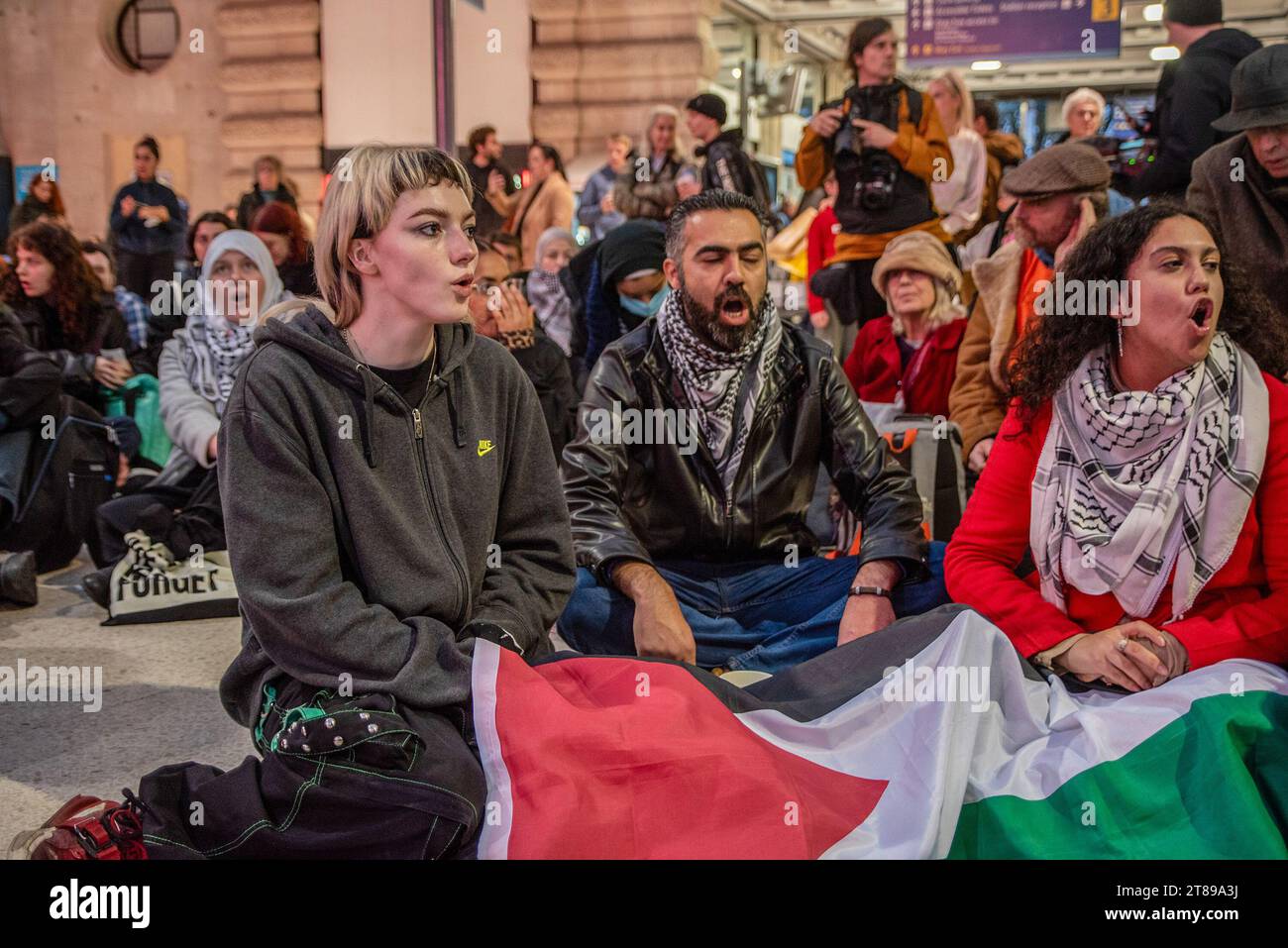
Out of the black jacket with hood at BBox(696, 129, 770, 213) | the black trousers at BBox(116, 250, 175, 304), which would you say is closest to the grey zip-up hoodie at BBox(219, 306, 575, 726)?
the black jacket with hood at BBox(696, 129, 770, 213)

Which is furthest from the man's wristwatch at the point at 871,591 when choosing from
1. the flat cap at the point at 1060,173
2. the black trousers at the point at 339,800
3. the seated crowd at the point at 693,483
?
the flat cap at the point at 1060,173

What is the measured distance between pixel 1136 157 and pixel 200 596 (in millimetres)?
4839

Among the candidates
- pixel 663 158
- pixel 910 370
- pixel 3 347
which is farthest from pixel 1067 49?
pixel 3 347

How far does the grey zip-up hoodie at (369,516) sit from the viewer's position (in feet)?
7.62

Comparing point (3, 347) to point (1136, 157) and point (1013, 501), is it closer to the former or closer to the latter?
point (1013, 501)

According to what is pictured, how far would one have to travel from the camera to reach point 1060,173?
428 centimetres

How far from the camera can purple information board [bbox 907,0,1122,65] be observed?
1269cm

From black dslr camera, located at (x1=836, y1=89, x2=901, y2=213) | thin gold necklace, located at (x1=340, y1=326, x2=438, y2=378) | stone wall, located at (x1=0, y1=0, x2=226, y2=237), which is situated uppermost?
stone wall, located at (x1=0, y1=0, x2=226, y2=237)

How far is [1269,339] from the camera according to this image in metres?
2.77

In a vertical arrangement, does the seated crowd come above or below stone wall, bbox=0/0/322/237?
below

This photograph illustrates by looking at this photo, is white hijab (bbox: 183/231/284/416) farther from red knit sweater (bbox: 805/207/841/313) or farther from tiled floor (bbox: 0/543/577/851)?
red knit sweater (bbox: 805/207/841/313)

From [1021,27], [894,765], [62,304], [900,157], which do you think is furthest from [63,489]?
[1021,27]

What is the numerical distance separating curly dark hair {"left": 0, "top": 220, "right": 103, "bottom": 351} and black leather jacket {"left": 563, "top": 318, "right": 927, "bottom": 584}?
366cm

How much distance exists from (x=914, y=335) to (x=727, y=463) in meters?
1.80
